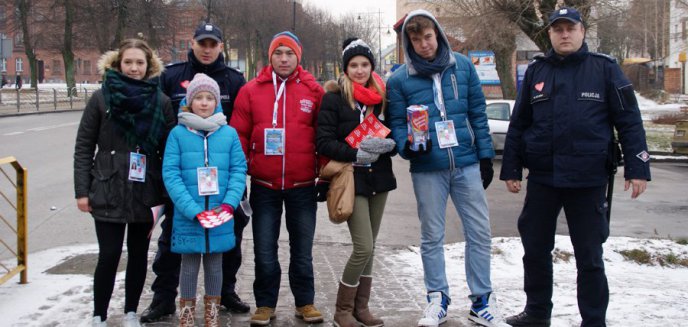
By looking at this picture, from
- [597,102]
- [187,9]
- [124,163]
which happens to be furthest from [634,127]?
[187,9]

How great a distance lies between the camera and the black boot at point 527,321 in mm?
4691

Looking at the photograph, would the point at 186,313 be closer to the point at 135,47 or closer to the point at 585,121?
the point at 135,47

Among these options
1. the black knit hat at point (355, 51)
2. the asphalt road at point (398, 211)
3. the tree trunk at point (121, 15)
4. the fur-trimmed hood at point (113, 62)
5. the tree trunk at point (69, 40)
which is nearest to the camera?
the fur-trimmed hood at point (113, 62)

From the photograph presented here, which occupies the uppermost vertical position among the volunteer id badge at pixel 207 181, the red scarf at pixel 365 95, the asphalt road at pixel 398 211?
the red scarf at pixel 365 95

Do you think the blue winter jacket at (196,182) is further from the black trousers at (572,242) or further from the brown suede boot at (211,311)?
the black trousers at (572,242)

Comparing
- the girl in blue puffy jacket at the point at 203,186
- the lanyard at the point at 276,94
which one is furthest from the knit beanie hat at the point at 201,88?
the lanyard at the point at 276,94

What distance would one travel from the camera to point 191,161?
4312 millimetres

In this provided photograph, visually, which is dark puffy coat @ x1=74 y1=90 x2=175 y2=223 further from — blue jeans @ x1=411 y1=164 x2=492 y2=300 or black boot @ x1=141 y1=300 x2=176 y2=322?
blue jeans @ x1=411 y1=164 x2=492 y2=300

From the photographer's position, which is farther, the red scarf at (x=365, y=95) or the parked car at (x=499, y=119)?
the parked car at (x=499, y=119)

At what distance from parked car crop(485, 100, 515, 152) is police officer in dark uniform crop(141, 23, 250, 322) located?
1274cm

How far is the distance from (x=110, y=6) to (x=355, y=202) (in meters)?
39.4

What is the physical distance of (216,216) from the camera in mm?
4270

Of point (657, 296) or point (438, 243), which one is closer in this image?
point (438, 243)

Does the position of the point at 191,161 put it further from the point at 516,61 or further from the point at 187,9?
the point at 516,61
